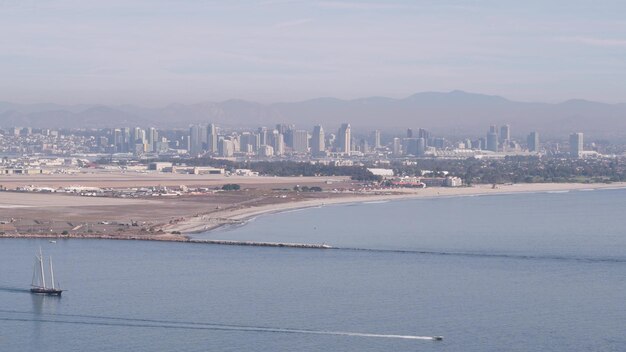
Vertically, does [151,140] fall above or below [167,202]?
above

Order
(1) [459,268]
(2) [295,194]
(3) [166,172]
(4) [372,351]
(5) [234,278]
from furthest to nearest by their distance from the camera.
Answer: (3) [166,172]
(2) [295,194]
(1) [459,268]
(5) [234,278]
(4) [372,351]

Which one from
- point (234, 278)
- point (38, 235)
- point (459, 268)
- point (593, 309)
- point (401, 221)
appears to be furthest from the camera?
point (401, 221)

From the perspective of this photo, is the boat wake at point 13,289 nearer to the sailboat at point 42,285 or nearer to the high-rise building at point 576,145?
the sailboat at point 42,285

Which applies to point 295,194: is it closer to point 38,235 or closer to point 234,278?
point 38,235

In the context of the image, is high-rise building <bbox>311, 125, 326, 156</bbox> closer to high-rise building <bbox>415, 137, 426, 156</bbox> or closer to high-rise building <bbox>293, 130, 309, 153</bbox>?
high-rise building <bbox>293, 130, 309, 153</bbox>

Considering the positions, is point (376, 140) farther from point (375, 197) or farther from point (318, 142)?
point (375, 197)

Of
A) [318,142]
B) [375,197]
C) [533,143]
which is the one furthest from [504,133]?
[375,197]

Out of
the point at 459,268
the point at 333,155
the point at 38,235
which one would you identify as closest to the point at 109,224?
the point at 38,235

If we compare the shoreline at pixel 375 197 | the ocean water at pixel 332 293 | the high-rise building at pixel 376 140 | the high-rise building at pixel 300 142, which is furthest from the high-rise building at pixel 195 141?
the ocean water at pixel 332 293
